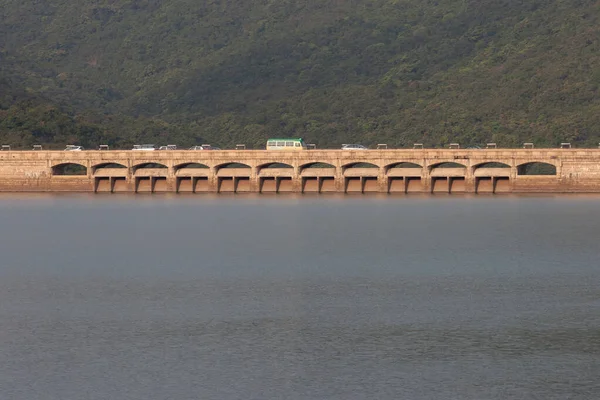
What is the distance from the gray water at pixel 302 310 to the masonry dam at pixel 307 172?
38284mm

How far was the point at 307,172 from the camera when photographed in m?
151

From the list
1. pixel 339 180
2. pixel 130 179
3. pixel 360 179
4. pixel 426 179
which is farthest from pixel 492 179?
pixel 130 179

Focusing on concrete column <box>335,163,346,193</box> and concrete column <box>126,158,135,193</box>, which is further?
concrete column <box>126,158,135,193</box>

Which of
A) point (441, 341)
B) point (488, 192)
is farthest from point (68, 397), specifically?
point (488, 192)

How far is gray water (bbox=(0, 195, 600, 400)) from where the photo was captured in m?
42.7

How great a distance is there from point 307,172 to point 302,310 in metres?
95.5

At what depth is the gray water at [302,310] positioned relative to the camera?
4272 centimetres

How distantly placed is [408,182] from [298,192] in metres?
14.0

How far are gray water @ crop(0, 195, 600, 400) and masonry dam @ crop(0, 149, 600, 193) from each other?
38284 millimetres

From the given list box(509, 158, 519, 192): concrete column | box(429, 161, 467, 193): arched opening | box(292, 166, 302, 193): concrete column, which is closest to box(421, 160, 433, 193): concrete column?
box(429, 161, 467, 193): arched opening

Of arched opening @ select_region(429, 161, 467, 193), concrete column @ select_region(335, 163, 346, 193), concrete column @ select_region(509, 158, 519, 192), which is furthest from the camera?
concrete column @ select_region(335, 163, 346, 193)

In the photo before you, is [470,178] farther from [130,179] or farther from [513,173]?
[130,179]

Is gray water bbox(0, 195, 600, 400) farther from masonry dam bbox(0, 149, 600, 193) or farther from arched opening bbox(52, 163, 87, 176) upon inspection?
arched opening bbox(52, 163, 87, 176)

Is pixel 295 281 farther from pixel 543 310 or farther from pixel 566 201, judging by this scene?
pixel 566 201
